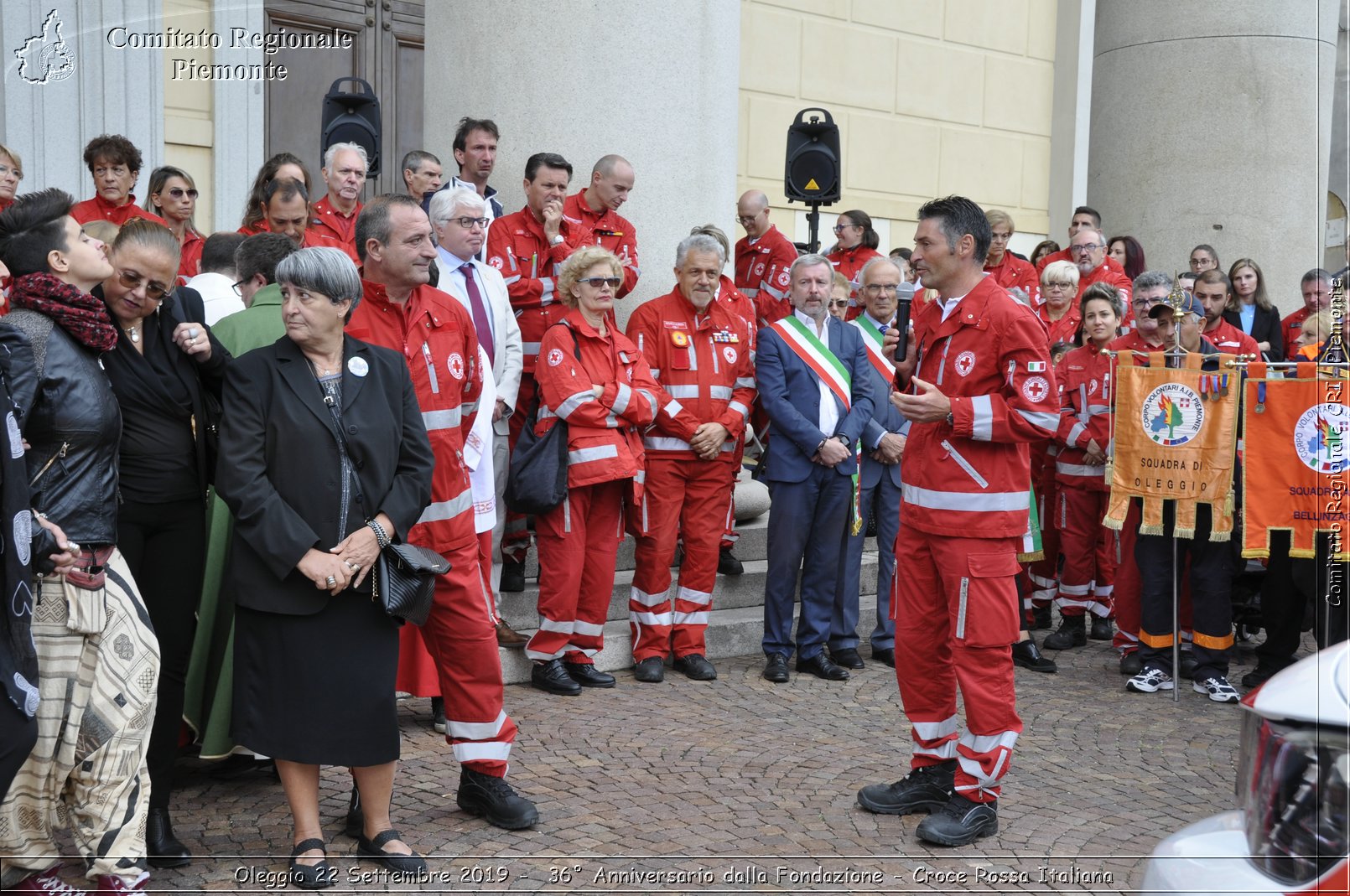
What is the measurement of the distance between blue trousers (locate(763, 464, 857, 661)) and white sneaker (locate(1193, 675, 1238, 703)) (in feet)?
6.43

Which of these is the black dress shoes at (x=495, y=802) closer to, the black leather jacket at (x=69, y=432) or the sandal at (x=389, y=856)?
the sandal at (x=389, y=856)

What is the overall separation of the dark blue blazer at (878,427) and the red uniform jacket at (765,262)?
248 cm

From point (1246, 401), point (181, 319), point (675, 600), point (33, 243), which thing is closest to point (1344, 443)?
point (1246, 401)

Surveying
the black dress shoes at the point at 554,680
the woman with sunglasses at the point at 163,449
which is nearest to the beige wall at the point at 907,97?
the black dress shoes at the point at 554,680

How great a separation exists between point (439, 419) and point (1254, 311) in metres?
7.94

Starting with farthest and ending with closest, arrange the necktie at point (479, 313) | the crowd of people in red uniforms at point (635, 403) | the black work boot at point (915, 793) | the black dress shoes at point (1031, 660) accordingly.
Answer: the black dress shoes at point (1031, 660)
the necktie at point (479, 313)
the black work boot at point (915, 793)
the crowd of people in red uniforms at point (635, 403)

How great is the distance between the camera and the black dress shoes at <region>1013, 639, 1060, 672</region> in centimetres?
775

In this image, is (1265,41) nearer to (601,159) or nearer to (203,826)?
(601,159)

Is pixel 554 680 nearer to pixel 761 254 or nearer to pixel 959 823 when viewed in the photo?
pixel 959 823

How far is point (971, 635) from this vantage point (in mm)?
4910

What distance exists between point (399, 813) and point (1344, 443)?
4.70 meters

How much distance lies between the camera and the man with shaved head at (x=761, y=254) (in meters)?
10.4

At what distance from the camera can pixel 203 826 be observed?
15.9 ft

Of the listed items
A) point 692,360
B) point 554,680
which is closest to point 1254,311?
point 692,360
